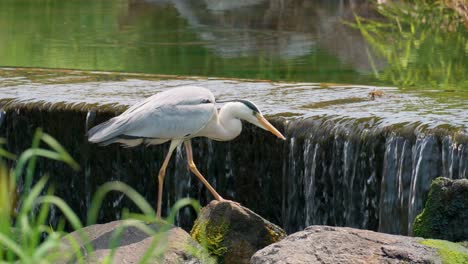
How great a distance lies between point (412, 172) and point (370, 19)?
9708 millimetres

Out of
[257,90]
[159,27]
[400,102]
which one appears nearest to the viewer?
[400,102]

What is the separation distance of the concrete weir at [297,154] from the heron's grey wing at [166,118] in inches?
48.4

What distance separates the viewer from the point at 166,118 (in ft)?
20.5

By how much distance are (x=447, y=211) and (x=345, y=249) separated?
37.3 inches

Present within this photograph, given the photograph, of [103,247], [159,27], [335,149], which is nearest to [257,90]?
[335,149]

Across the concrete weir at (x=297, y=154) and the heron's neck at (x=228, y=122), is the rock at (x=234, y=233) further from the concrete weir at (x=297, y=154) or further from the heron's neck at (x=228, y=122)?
the concrete weir at (x=297, y=154)

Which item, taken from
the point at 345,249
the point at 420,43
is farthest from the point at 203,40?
the point at 345,249

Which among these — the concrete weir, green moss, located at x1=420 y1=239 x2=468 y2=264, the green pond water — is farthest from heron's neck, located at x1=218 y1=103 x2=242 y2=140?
the green pond water

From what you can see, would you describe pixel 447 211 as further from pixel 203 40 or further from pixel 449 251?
pixel 203 40

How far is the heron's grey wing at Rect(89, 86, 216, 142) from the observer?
6.16 metres

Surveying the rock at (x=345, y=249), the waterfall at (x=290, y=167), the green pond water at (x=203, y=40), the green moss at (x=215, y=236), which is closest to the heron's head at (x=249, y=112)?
the green moss at (x=215, y=236)

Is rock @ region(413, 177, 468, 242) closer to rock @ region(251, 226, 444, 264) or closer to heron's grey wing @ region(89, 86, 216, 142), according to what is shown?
rock @ region(251, 226, 444, 264)

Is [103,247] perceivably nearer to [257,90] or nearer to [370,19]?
[257,90]

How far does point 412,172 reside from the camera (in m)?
6.98
